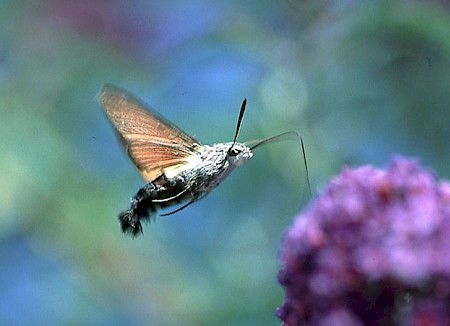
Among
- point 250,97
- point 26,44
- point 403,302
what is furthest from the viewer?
point 26,44

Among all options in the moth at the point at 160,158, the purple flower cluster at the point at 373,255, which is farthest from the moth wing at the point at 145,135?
the purple flower cluster at the point at 373,255

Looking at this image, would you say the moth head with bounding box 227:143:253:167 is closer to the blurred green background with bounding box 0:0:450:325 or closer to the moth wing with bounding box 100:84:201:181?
the moth wing with bounding box 100:84:201:181

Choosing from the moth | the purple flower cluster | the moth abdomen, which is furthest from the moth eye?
the purple flower cluster

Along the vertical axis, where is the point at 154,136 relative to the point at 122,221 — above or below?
above

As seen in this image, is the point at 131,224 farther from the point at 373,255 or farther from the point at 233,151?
the point at 373,255

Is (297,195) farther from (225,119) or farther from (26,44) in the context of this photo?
(26,44)

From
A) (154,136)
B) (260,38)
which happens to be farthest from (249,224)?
(154,136)

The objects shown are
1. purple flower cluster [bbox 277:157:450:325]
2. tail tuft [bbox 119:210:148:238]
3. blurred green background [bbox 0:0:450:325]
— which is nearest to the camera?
purple flower cluster [bbox 277:157:450:325]
